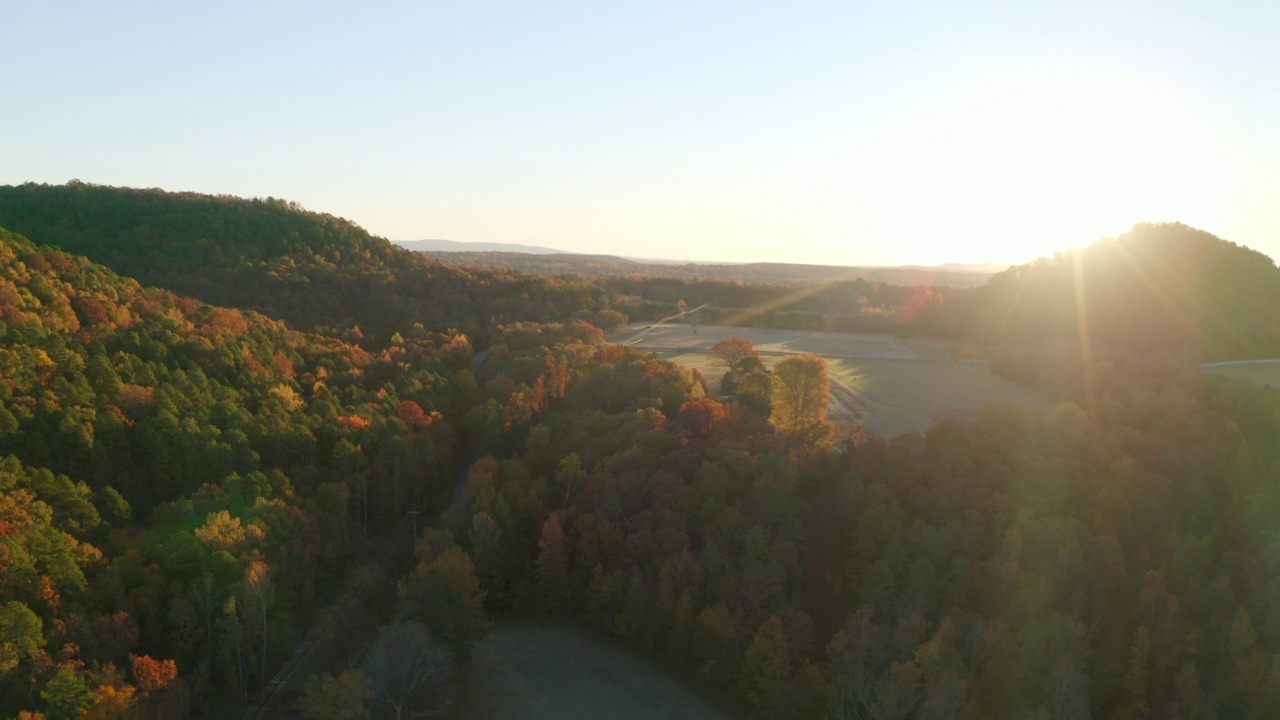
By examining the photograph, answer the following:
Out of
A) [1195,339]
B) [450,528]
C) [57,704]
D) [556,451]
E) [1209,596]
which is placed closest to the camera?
[57,704]

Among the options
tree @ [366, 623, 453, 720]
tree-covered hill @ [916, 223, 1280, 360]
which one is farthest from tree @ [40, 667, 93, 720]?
tree-covered hill @ [916, 223, 1280, 360]

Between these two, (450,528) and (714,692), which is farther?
(450,528)

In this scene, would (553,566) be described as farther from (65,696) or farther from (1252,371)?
(1252,371)

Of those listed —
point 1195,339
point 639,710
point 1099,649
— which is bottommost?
point 639,710

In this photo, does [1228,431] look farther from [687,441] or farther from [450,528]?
[450,528]

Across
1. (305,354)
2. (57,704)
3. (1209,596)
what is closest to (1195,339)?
(1209,596)

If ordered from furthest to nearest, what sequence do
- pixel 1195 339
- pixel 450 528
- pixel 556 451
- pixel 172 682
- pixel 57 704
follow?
pixel 1195 339
pixel 556 451
pixel 450 528
pixel 172 682
pixel 57 704

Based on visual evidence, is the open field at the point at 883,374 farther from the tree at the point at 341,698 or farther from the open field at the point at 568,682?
the tree at the point at 341,698
